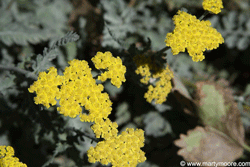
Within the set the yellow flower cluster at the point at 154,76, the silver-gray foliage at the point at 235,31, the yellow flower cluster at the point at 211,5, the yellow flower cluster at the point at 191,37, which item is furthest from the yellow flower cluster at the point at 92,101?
the silver-gray foliage at the point at 235,31

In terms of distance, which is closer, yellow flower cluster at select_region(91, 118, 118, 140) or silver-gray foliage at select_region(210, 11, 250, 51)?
yellow flower cluster at select_region(91, 118, 118, 140)

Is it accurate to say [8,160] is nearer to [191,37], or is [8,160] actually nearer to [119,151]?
[119,151]

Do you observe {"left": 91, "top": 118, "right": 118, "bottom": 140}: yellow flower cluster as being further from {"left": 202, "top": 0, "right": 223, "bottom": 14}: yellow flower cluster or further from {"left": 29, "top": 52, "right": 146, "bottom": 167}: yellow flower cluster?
{"left": 202, "top": 0, "right": 223, "bottom": 14}: yellow flower cluster

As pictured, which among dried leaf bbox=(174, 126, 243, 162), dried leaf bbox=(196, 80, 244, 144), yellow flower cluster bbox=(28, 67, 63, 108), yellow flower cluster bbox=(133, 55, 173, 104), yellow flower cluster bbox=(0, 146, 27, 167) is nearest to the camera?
yellow flower cluster bbox=(28, 67, 63, 108)

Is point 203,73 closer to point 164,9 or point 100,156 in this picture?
point 164,9

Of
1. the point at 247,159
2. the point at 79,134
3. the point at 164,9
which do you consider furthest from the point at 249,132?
the point at 79,134

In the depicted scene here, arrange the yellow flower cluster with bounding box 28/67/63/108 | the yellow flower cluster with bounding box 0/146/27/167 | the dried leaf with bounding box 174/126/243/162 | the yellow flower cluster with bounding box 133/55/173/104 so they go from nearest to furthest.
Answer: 1. the yellow flower cluster with bounding box 28/67/63/108
2. the yellow flower cluster with bounding box 0/146/27/167
3. the yellow flower cluster with bounding box 133/55/173/104
4. the dried leaf with bounding box 174/126/243/162

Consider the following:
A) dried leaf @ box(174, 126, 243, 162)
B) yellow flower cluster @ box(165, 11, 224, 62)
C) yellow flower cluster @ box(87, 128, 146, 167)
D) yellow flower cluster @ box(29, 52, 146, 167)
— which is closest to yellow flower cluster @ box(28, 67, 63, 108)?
yellow flower cluster @ box(29, 52, 146, 167)
